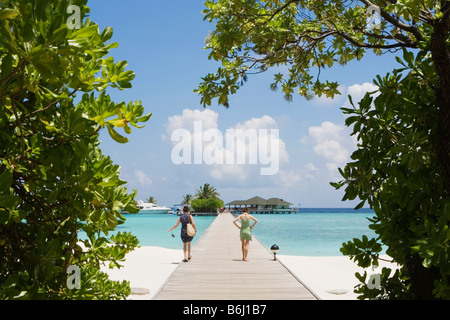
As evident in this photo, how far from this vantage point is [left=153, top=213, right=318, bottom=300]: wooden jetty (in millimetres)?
6742

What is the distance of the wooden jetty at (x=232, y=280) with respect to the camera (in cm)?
674

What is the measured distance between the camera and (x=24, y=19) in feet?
4.15

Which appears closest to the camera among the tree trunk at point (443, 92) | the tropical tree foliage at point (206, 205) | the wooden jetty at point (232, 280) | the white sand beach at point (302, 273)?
the tree trunk at point (443, 92)

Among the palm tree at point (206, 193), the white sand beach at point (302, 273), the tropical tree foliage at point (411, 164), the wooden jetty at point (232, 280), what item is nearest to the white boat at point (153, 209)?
the palm tree at point (206, 193)

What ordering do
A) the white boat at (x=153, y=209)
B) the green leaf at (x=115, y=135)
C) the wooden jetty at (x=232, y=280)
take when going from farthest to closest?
the white boat at (x=153, y=209) → the wooden jetty at (x=232, y=280) → the green leaf at (x=115, y=135)

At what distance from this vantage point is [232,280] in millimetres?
8062

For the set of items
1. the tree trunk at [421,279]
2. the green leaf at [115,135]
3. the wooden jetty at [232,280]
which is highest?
the green leaf at [115,135]

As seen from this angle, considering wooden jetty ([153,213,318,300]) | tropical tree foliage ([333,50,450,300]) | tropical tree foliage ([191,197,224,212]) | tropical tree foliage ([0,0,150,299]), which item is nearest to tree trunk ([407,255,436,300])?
tropical tree foliage ([333,50,450,300])

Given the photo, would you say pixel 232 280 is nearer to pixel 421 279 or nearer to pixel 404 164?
pixel 421 279

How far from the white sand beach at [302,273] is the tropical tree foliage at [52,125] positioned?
5.77m

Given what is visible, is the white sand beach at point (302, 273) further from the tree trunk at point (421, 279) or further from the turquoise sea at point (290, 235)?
the tree trunk at point (421, 279)

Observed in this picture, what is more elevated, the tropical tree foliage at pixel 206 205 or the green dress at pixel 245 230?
the green dress at pixel 245 230
